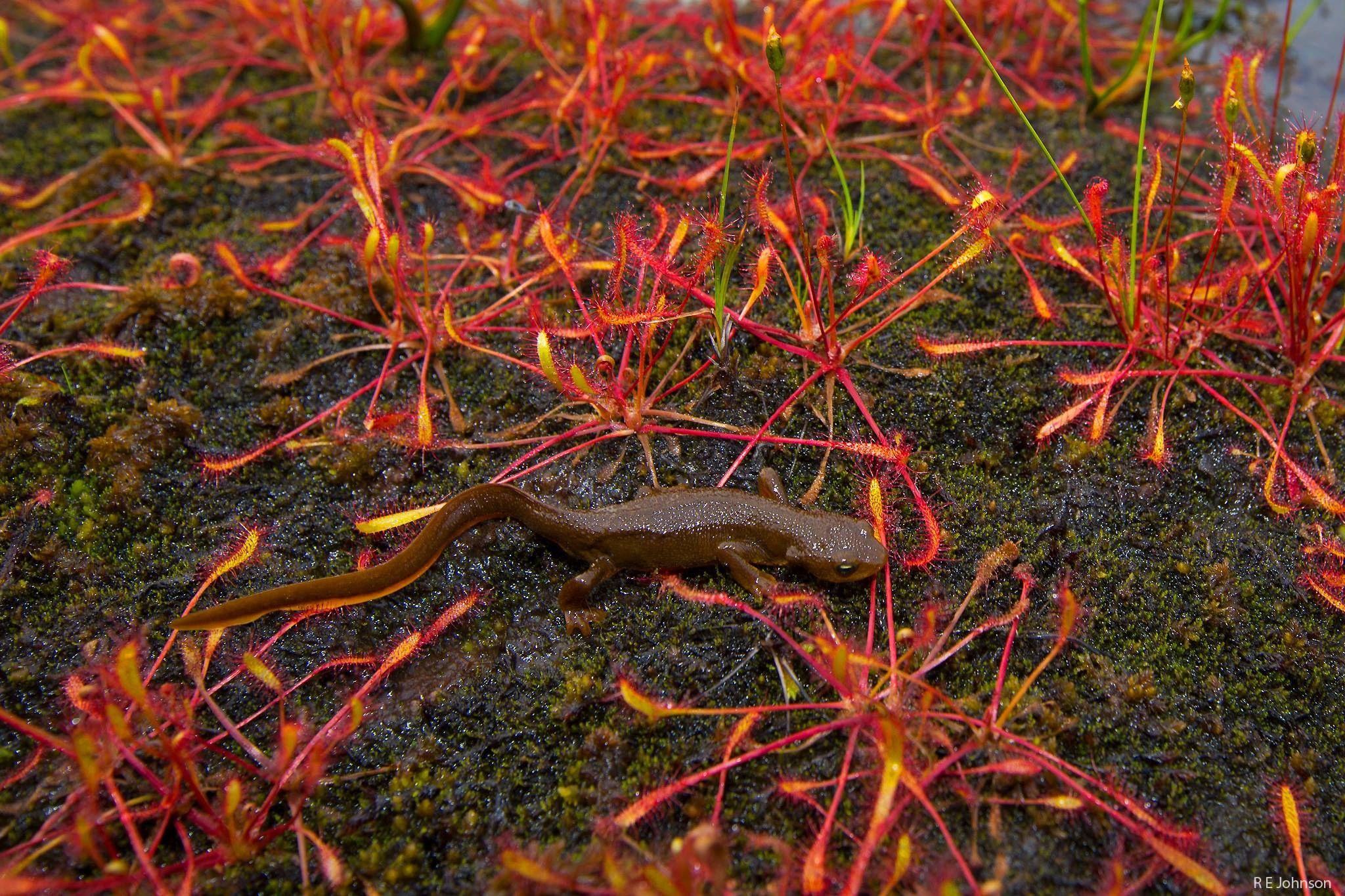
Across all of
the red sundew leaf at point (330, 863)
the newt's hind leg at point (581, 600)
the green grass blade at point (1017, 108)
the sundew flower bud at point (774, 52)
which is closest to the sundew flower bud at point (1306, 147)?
the green grass blade at point (1017, 108)

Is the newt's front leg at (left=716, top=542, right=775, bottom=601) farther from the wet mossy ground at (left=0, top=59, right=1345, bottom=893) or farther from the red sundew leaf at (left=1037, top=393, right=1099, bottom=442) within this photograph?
the red sundew leaf at (left=1037, top=393, right=1099, bottom=442)

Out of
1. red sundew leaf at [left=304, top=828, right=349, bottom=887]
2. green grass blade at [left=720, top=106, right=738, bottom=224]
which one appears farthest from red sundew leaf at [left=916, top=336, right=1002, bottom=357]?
red sundew leaf at [left=304, top=828, right=349, bottom=887]

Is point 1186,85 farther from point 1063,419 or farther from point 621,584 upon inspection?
point 621,584

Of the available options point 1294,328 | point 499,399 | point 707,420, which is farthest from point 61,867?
point 1294,328

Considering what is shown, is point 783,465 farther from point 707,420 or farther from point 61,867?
point 61,867

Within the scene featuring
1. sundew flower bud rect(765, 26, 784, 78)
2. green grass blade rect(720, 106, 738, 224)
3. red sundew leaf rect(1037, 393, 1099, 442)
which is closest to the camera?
sundew flower bud rect(765, 26, 784, 78)

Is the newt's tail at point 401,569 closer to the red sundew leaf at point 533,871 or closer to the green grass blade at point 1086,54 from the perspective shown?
the red sundew leaf at point 533,871

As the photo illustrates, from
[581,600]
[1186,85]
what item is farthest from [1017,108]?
[581,600]
